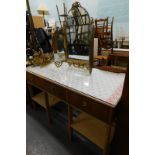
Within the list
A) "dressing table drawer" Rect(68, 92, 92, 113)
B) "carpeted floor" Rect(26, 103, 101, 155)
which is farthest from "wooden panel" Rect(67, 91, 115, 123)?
"carpeted floor" Rect(26, 103, 101, 155)

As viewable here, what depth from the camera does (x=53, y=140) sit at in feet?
4.64

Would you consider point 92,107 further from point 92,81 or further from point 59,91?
point 59,91

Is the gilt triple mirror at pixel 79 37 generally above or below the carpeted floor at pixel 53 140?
above

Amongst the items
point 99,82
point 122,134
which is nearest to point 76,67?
point 99,82

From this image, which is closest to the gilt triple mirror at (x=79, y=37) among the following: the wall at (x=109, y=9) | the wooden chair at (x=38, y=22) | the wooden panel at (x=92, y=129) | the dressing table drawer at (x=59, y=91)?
the dressing table drawer at (x=59, y=91)

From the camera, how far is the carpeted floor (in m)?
1.29

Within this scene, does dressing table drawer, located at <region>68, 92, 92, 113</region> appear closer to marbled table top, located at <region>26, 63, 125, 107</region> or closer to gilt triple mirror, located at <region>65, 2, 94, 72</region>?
marbled table top, located at <region>26, 63, 125, 107</region>

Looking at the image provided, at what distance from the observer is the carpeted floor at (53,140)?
4.24ft

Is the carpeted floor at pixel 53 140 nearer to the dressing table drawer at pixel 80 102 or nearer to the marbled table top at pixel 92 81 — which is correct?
the dressing table drawer at pixel 80 102
